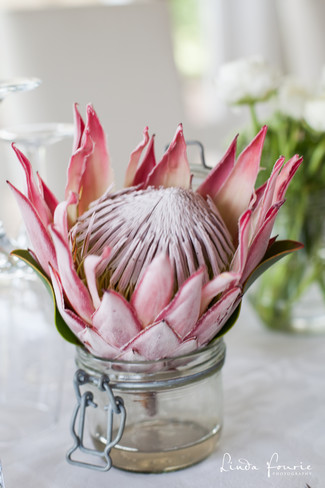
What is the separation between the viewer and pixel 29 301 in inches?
28.7

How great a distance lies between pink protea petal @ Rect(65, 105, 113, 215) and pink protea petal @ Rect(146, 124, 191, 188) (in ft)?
0.12

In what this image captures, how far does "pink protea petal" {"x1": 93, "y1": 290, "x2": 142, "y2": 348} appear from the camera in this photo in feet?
1.38

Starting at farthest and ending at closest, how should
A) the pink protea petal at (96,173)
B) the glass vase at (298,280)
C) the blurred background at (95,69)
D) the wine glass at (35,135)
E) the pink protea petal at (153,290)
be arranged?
the blurred background at (95,69), the glass vase at (298,280), the wine glass at (35,135), the pink protea petal at (96,173), the pink protea petal at (153,290)

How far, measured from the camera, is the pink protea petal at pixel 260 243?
45 centimetres

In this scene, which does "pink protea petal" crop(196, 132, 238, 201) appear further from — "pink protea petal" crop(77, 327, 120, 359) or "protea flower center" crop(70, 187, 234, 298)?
"pink protea petal" crop(77, 327, 120, 359)

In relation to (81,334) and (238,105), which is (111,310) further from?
(238,105)

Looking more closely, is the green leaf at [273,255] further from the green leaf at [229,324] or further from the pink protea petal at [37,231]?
the pink protea petal at [37,231]

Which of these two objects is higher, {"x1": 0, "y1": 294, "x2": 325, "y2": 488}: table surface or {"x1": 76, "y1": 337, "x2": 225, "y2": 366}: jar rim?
{"x1": 76, "y1": 337, "x2": 225, "y2": 366}: jar rim

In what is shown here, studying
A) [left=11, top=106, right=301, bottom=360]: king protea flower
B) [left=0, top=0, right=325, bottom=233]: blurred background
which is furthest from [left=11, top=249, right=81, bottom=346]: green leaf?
[left=0, top=0, right=325, bottom=233]: blurred background

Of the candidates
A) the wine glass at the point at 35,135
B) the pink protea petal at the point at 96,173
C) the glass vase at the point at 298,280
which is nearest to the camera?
the pink protea petal at the point at 96,173

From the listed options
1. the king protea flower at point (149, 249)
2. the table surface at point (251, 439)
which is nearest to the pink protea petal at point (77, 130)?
the king protea flower at point (149, 249)

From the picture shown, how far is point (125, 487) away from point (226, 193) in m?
0.24

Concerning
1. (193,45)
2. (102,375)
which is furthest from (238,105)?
(193,45)

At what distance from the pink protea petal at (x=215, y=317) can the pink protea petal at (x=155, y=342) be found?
17 mm
